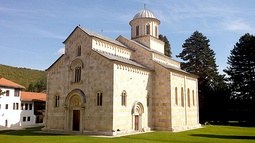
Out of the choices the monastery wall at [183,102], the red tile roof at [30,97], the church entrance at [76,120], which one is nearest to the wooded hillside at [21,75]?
the red tile roof at [30,97]

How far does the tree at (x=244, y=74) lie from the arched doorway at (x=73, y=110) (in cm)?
2992

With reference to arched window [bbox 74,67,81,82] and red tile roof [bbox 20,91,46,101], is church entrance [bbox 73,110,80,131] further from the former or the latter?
red tile roof [bbox 20,91,46,101]

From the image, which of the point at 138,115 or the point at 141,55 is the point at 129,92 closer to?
the point at 138,115

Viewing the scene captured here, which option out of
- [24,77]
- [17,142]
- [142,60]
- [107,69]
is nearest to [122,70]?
[107,69]

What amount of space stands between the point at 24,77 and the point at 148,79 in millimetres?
74452

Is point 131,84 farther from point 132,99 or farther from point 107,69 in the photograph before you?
point 107,69

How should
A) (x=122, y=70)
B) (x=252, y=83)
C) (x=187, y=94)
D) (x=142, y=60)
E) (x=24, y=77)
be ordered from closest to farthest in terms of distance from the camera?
(x=122, y=70), (x=142, y=60), (x=187, y=94), (x=252, y=83), (x=24, y=77)

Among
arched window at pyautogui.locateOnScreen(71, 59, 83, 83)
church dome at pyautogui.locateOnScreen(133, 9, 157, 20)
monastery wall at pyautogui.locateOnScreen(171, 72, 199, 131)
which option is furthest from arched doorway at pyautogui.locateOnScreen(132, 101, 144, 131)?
church dome at pyautogui.locateOnScreen(133, 9, 157, 20)

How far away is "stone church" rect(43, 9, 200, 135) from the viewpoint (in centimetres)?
2116

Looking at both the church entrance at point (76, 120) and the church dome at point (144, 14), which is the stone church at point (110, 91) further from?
the church dome at point (144, 14)

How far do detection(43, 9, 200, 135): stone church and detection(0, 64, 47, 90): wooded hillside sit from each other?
58.1 metres

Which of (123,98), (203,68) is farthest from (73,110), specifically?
(203,68)

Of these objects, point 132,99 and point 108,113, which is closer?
point 108,113

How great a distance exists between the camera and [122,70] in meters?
22.2
